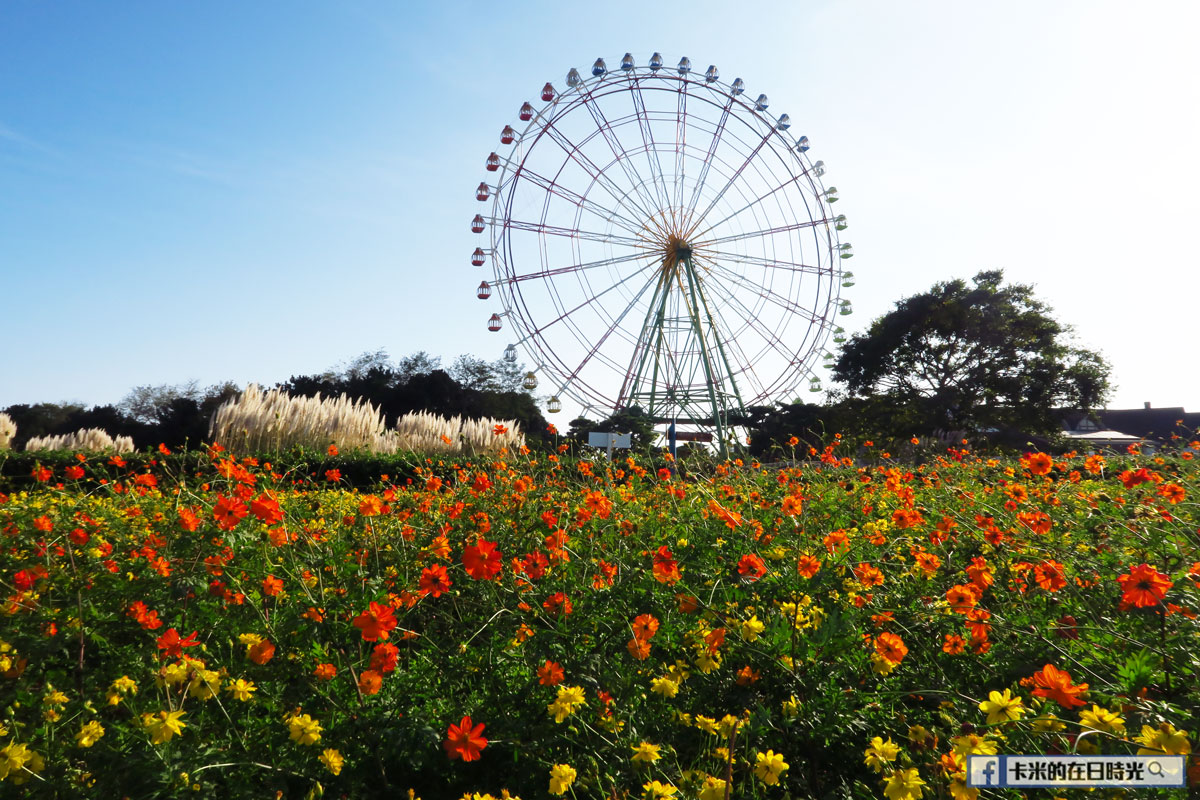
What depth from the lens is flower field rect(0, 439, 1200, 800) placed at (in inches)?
54.7

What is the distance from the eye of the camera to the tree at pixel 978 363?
2023 centimetres

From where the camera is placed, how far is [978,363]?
2123cm

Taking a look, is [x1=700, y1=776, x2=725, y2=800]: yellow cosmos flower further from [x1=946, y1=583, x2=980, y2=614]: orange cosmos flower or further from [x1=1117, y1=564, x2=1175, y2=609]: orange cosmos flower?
[x1=1117, y1=564, x2=1175, y2=609]: orange cosmos flower

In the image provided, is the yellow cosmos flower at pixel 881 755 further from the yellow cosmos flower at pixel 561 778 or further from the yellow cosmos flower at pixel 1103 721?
the yellow cosmos flower at pixel 561 778

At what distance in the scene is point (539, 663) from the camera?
65.4 inches

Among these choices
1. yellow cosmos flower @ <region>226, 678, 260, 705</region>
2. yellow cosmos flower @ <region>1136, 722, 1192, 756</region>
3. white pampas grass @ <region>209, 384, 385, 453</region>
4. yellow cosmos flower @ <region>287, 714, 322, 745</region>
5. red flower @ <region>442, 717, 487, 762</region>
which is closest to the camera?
yellow cosmos flower @ <region>1136, 722, 1192, 756</region>

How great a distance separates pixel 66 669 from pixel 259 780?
37.2 inches

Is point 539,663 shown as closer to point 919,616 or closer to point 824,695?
point 824,695

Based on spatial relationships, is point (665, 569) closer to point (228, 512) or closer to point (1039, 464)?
point (228, 512)

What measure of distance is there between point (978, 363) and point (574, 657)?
22.9m

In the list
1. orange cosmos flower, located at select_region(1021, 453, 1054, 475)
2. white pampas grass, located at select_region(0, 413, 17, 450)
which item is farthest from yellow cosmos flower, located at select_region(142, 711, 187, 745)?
white pampas grass, located at select_region(0, 413, 17, 450)

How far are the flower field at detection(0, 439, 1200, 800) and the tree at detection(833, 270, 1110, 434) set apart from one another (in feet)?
65.9

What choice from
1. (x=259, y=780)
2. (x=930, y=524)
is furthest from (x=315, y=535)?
(x=930, y=524)

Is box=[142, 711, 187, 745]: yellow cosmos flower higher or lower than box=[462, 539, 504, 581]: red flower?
lower
